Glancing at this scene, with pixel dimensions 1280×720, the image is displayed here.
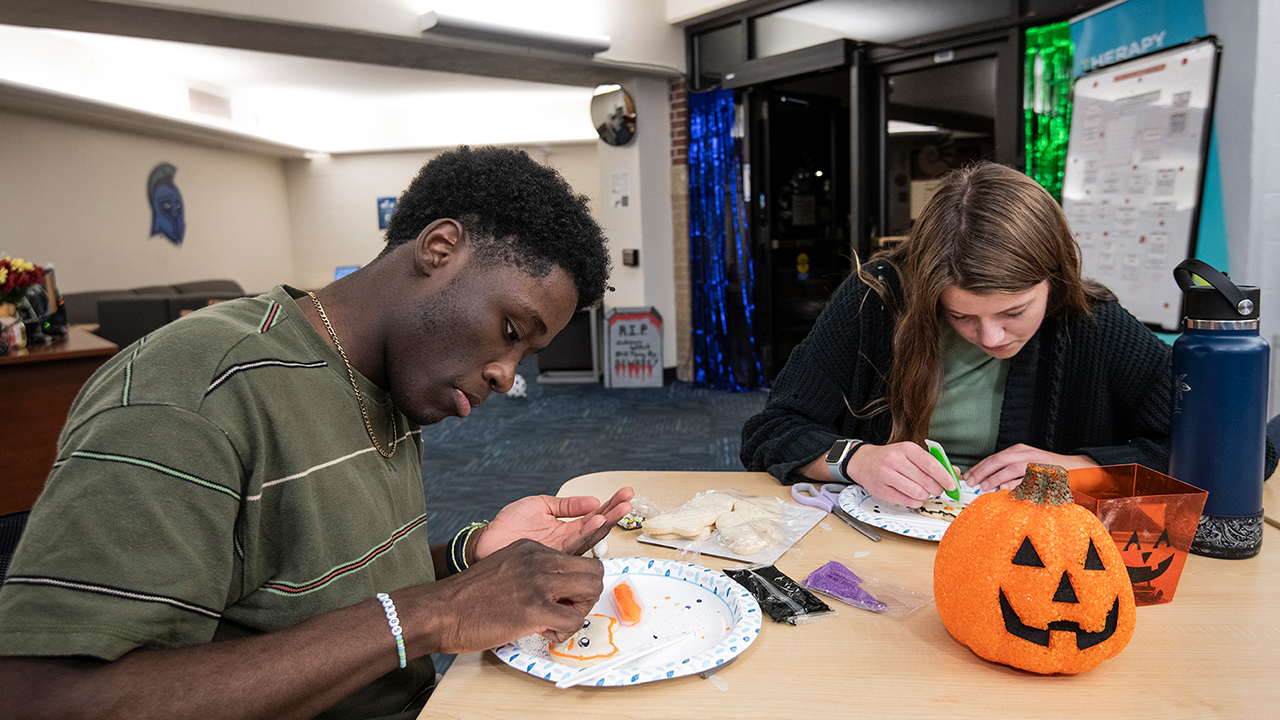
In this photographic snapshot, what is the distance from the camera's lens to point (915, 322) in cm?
149

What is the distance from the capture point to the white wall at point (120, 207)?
255 inches

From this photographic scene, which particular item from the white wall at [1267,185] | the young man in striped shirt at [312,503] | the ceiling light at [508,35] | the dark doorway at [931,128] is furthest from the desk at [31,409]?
the white wall at [1267,185]

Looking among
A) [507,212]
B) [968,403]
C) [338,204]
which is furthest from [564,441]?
[338,204]

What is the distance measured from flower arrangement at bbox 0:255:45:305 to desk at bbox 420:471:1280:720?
4.19 m

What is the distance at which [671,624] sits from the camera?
88 centimetres

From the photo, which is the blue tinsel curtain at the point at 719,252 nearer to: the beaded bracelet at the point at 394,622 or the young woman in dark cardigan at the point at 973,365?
the young woman in dark cardigan at the point at 973,365

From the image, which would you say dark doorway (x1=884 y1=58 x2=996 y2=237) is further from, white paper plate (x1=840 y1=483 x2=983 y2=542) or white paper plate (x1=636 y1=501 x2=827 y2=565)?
white paper plate (x1=636 y1=501 x2=827 y2=565)

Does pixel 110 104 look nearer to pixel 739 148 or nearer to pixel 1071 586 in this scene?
pixel 739 148

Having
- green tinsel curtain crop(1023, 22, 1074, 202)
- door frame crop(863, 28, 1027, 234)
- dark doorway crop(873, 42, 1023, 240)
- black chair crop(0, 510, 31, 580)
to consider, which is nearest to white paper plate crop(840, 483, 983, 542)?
black chair crop(0, 510, 31, 580)

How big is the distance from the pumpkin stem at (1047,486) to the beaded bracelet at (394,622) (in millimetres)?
637

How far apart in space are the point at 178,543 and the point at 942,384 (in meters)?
1.37

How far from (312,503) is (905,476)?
84cm

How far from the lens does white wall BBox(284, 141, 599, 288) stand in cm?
1000

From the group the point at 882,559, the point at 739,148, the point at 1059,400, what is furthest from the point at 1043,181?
the point at 882,559
